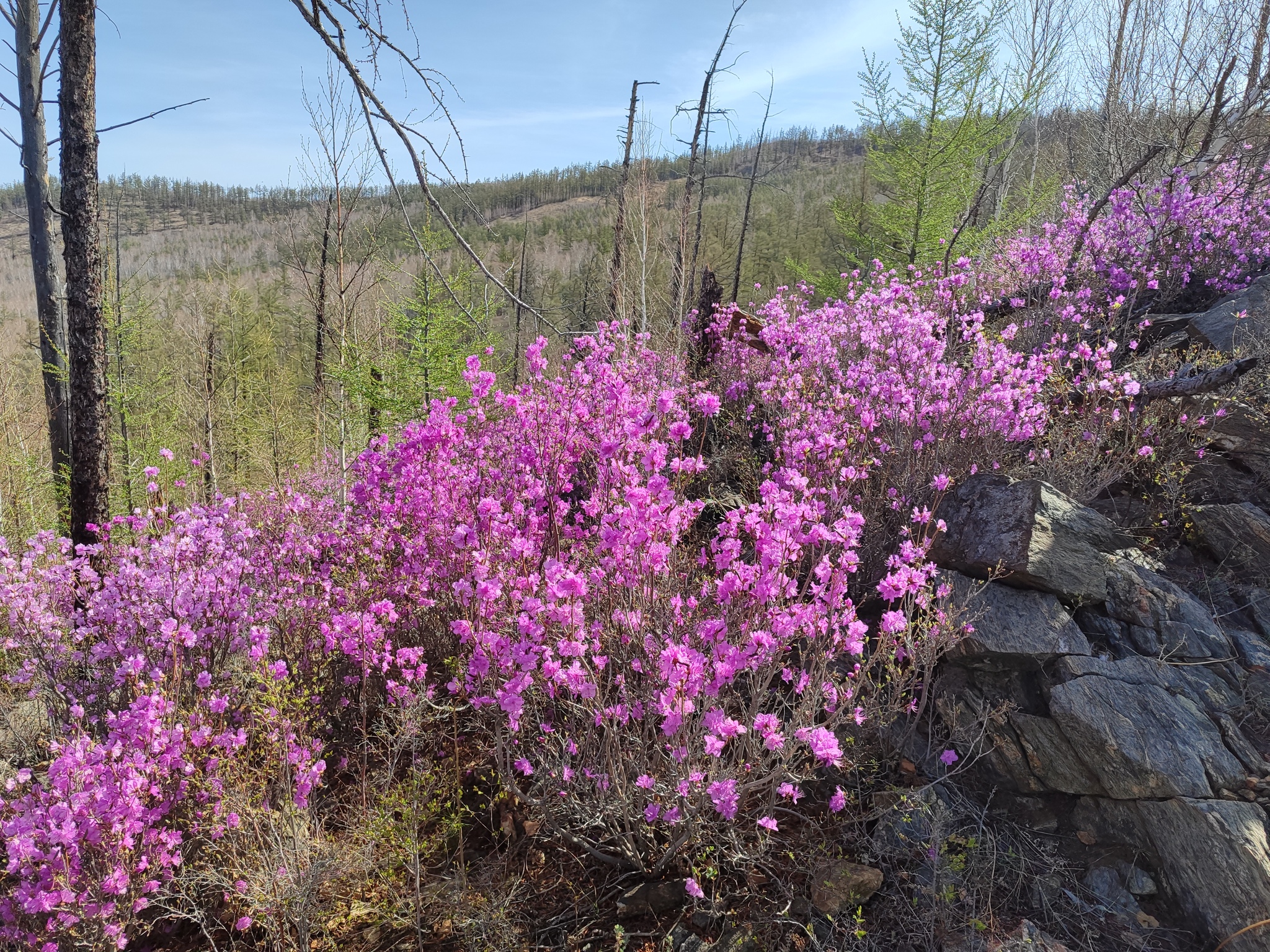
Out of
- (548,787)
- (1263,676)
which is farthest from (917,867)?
(1263,676)

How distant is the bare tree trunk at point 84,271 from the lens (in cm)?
409

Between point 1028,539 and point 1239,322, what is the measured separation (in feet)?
14.7

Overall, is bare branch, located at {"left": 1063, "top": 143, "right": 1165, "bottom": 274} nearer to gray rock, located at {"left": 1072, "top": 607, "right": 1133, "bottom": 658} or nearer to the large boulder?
gray rock, located at {"left": 1072, "top": 607, "right": 1133, "bottom": 658}

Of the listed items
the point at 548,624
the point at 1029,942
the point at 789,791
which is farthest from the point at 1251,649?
the point at 548,624

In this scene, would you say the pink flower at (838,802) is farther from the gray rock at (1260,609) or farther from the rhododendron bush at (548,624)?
the gray rock at (1260,609)

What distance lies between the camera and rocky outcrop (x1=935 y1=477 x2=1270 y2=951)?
2.43m

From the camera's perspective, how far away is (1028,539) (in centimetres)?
338

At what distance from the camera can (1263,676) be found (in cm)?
308

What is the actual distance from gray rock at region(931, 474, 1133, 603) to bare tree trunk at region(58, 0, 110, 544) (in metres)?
5.52

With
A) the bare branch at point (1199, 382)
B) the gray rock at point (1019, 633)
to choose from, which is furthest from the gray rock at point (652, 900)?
the bare branch at point (1199, 382)

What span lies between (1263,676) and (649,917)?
3.19 meters

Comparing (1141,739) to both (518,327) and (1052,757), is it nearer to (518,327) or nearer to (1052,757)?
(1052,757)

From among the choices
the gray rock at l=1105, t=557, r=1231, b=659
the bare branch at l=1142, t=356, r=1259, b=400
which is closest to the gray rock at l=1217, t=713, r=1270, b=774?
the gray rock at l=1105, t=557, r=1231, b=659

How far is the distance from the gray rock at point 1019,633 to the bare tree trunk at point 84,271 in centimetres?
538
